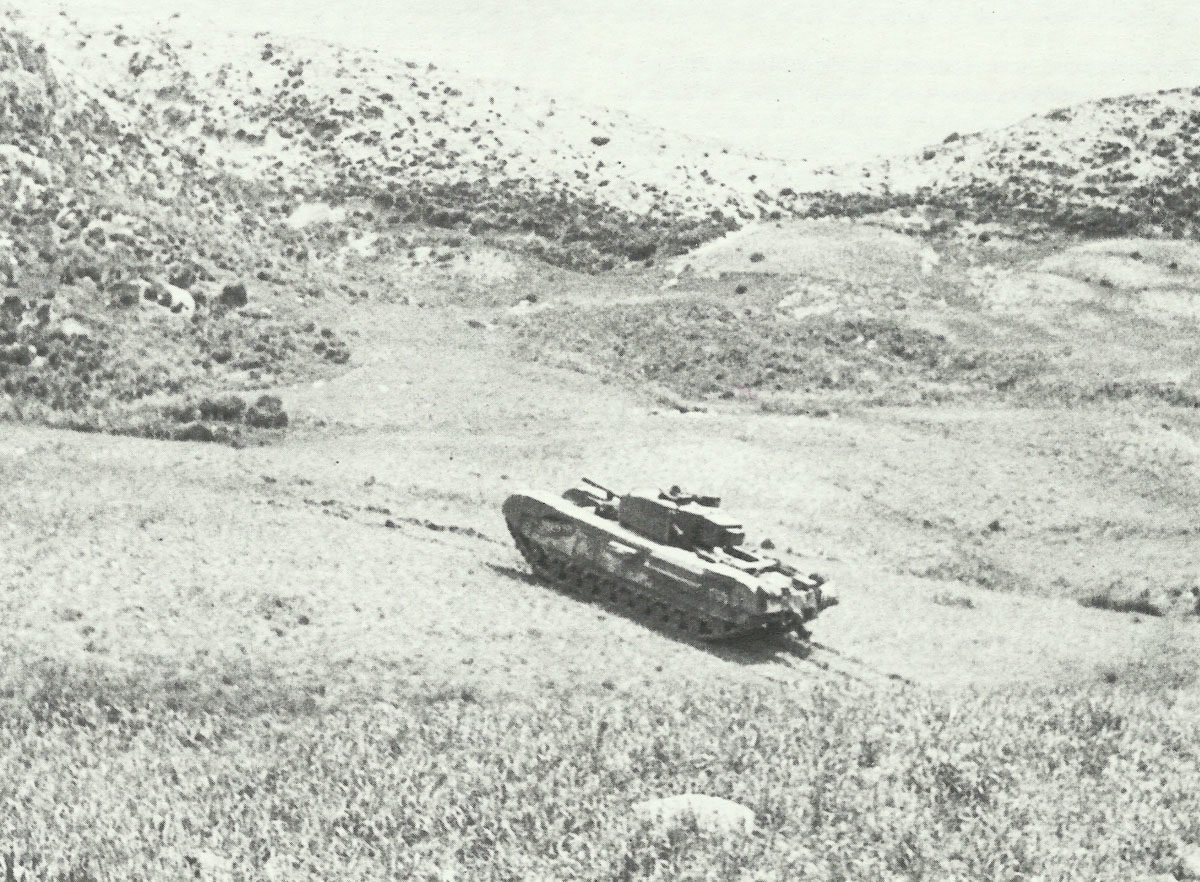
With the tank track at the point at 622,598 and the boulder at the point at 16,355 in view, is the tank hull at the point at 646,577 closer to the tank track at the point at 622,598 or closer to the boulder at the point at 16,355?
the tank track at the point at 622,598

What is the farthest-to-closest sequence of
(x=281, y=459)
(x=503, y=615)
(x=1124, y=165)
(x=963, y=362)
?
(x=1124, y=165) → (x=963, y=362) → (x=281, y=459) → (x=503, y=615)

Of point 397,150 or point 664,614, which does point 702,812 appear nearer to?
point 664,614

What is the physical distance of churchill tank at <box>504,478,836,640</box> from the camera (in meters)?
19.9

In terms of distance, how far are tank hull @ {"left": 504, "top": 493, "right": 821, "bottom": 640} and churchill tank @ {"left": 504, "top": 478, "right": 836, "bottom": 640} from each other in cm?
2

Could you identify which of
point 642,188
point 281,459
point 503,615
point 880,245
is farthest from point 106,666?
point 642,188

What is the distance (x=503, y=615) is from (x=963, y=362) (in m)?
33.4

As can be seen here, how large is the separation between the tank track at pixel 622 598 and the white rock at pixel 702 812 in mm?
10051

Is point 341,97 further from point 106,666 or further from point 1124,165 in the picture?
point 106,666

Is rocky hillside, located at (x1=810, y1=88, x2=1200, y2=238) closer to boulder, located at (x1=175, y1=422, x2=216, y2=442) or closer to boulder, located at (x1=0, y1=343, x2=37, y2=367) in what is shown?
boulder, located at (x1=175, y1=422, x2=216, y2=442)

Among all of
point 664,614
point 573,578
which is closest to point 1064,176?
point 573,578

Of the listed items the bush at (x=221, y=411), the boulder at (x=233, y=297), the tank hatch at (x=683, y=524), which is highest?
the boulder at (x=233, y=297)

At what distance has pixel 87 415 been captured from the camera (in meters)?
33.6

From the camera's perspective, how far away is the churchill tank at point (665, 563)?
19859mm

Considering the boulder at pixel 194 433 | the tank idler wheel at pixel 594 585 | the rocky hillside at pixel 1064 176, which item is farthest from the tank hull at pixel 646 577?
the rocky hillside at pixel 1064 176
